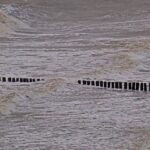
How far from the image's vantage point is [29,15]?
3053cm

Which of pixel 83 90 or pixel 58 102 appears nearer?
pixel 58 102

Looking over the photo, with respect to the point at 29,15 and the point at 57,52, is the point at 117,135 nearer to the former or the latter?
the point at 57,52

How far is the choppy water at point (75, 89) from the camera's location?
10.1 meters

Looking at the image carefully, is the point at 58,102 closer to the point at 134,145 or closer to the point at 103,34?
the point at 134,145

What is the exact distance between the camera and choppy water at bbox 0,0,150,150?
10086 mm

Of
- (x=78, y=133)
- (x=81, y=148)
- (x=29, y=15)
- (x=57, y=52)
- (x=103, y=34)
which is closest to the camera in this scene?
(x=81, y=148)

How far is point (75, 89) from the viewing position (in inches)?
540

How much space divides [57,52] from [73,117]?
7.65 metres

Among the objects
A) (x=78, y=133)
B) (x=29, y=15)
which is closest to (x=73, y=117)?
(x=78, y=133)

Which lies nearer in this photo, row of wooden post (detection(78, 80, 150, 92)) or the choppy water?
the choppy water

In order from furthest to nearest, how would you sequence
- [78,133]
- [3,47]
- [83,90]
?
[3,47]
[83,90]
[78,133]

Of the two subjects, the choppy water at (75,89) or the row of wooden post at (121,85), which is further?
the row of wooden post at (121,85)

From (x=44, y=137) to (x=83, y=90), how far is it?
11.8ft

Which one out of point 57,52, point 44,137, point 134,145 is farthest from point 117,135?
point 57,52
